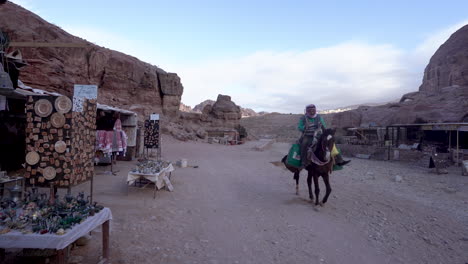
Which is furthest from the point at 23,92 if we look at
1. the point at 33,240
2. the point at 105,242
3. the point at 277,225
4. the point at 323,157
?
the point at 323,157

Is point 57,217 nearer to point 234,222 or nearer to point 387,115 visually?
point 234,222

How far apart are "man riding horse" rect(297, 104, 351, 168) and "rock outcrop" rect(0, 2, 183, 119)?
47.9ft

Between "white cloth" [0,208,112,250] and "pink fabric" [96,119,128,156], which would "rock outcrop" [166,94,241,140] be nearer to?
"pink fabric" [96,119,128,156]

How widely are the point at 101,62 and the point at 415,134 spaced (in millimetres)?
32306

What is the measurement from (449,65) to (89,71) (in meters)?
51.1

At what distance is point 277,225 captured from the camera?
18.3ft

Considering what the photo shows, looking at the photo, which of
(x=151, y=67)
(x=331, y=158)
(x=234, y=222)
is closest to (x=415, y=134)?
(x=331, y=158)

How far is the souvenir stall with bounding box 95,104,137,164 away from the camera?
1027 centimetres

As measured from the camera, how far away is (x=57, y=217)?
3.15 metres

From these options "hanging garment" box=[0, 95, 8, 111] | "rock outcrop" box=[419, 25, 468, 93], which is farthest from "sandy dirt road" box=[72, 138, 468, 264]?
"rock outcrop" box=[419, 25, 468, 93]

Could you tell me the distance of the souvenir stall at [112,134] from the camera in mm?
10273

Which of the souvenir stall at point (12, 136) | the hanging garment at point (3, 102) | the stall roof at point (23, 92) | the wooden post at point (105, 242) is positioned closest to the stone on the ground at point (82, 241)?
the wooden post at point (105, 242)

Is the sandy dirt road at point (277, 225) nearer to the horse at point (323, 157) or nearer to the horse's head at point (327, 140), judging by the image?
the horse at point (323, 157)

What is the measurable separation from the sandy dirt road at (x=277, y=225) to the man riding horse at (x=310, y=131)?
1.22 metres
